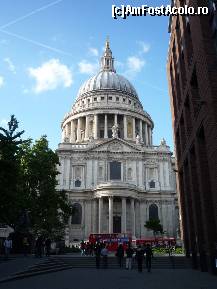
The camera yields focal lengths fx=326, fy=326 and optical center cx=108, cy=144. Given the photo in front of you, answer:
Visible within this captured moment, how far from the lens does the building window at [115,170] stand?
64.1m

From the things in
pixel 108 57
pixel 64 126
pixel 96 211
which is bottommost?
pixel 96 211

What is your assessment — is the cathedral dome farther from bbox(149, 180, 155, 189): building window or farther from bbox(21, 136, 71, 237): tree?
bbox(21, 136, 71, 237): tree

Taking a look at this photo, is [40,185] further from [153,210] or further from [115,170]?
[153,210]

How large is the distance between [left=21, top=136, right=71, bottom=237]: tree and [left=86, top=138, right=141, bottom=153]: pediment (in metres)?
28.7

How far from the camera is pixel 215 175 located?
51.9 feet

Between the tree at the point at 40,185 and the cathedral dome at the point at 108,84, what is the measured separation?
189ft

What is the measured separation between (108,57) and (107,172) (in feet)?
188

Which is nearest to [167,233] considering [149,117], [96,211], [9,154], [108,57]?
[96,211]

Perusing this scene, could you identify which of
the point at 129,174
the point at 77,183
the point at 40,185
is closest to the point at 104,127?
the point at 129,174

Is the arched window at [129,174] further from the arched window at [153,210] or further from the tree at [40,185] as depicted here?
the tree at [40,185]

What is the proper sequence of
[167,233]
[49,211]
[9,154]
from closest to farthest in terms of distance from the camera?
[9,154]
[49,211]
[167,233]

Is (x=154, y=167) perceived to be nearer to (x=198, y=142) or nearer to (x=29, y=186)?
(x=29, y=186)

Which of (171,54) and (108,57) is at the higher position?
(108,57)

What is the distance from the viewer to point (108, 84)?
310ft
